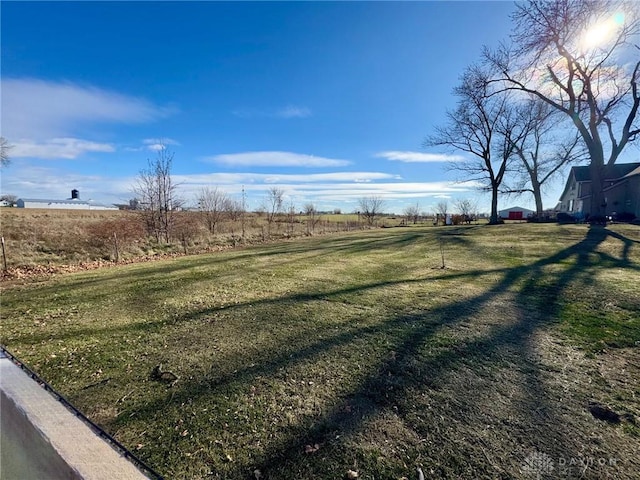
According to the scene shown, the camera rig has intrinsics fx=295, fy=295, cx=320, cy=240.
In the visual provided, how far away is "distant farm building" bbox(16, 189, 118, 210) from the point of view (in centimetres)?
5981

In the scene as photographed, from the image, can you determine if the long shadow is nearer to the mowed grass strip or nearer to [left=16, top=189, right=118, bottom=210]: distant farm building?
the mowed grass strip

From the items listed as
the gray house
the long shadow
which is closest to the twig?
the long shadow

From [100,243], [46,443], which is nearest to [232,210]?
[100,243]

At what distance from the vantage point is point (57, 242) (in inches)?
492

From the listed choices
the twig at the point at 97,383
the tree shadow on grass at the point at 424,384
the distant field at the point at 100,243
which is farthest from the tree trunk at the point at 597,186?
the twig at the point at 97,383

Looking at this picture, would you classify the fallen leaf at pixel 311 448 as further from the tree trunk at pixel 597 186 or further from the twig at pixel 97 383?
the tree trunk at pixel 597 186

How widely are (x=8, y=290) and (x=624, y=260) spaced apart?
47.2 ft

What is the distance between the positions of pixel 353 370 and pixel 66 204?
8172 cm

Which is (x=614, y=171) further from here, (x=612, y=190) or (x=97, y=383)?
(x=97, y=383)

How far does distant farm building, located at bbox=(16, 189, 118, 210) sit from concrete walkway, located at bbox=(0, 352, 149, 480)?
71.8 meters

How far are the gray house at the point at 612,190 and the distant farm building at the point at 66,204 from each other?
76798 mm

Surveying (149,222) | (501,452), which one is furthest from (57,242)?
(501,452)

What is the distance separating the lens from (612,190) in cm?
2450

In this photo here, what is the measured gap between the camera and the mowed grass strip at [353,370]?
185cm
